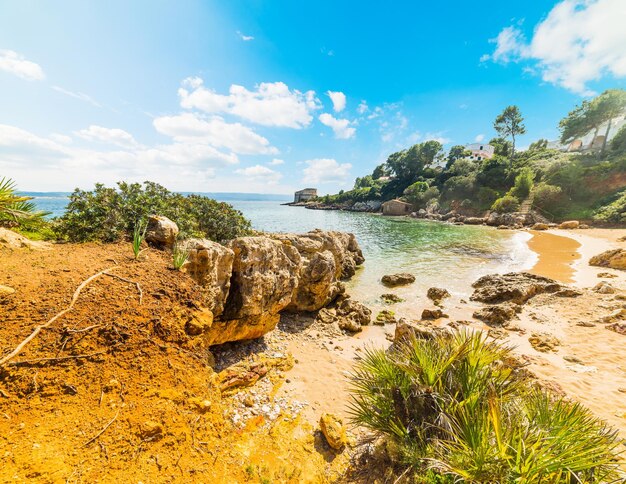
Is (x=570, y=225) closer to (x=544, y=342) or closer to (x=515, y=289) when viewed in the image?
(x=515, y=289)

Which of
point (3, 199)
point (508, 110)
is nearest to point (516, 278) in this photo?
point (3, 199)

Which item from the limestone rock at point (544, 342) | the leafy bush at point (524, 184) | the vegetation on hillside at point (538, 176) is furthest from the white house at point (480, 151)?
the limestone rock at point (544, 342)

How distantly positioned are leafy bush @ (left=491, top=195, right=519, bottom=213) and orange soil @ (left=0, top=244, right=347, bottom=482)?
58763 millimetres

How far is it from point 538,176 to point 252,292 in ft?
223

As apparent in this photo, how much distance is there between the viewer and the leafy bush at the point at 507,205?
4764 cm

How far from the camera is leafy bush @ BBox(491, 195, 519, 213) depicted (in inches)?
1876

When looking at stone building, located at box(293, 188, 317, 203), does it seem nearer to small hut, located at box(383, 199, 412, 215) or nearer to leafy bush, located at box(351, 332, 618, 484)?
small hut, located at box(383, 199, 412, 215)

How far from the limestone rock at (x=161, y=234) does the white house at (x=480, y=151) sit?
362 feet

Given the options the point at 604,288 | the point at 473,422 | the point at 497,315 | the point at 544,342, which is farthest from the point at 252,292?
the point at 604,288

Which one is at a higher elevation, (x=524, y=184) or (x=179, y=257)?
(x=524, y=184)

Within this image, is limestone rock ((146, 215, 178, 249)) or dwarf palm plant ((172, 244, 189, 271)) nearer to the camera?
dwarf palm plant ((172, 244, 189, 271))

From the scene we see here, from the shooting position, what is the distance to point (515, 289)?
536 inches

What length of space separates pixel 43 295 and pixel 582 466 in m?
7.26

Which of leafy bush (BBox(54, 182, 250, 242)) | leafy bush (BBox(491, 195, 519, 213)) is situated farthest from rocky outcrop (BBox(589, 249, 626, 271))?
leafy bush (BBox(491, 195, 519, 213))
